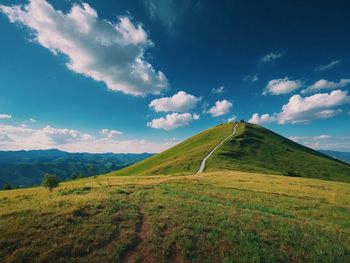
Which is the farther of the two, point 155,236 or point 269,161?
point 269,161

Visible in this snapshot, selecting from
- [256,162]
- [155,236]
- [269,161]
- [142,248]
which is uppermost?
[269,161]

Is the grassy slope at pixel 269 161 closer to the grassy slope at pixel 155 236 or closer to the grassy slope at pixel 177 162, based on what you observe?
the grassy slope at pixel 177 162

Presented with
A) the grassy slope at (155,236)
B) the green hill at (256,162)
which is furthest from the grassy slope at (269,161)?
the grassy slope at (155,236)

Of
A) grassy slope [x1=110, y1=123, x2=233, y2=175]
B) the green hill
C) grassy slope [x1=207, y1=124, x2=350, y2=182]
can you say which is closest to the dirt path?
grassy slope [x1=110, y1=123, x2=233, y2=175]

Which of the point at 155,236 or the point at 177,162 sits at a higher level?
the point at 177,162

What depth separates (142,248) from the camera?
11.7m

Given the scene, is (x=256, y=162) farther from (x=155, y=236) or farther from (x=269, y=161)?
(x=155, y=236)

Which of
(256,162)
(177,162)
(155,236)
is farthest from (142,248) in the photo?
(256,162)

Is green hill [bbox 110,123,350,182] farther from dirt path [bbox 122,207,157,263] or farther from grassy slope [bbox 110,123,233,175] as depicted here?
dirt path [bbox 122,207,157,263]

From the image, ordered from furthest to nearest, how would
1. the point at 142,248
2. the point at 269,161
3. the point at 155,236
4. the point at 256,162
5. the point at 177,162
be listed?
the point at 269,161
the point at 256,162
the point at 177,162
the point at 155,236
the point at 142,248

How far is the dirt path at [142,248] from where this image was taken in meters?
10.8

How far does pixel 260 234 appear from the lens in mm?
14148

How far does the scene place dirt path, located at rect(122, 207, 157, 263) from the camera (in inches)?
427

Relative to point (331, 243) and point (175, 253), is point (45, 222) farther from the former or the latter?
point (331, 243)
